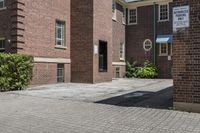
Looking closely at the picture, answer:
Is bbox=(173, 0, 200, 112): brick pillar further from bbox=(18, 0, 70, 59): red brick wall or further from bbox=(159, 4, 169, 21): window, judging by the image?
bbox=(159, 4, 169, 21): window

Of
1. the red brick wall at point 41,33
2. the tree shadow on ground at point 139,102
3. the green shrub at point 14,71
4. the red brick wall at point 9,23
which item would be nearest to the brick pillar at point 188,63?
the tree shadow on ground at point 139,102

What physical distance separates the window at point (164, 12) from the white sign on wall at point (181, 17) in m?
Answer: 19.0

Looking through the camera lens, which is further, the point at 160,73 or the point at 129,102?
the point at 160,73

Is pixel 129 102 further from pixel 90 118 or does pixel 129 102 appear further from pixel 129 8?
pixel 129 8

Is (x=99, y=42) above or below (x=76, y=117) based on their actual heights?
above

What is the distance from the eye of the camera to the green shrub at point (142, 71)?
28.8 m

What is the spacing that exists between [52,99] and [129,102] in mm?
3047

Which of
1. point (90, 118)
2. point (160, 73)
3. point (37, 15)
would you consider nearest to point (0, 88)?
point (37, 15)

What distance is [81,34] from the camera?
2142 centimetres

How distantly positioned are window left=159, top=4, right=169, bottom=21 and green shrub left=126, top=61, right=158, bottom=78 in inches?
164

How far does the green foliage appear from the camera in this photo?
1133 inches

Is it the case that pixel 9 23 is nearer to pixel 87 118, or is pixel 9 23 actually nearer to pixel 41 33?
pixel 41 33

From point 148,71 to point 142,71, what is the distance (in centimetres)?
55

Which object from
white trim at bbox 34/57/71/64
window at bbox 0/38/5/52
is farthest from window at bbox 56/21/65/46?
window at bbox 0/38/5/52
